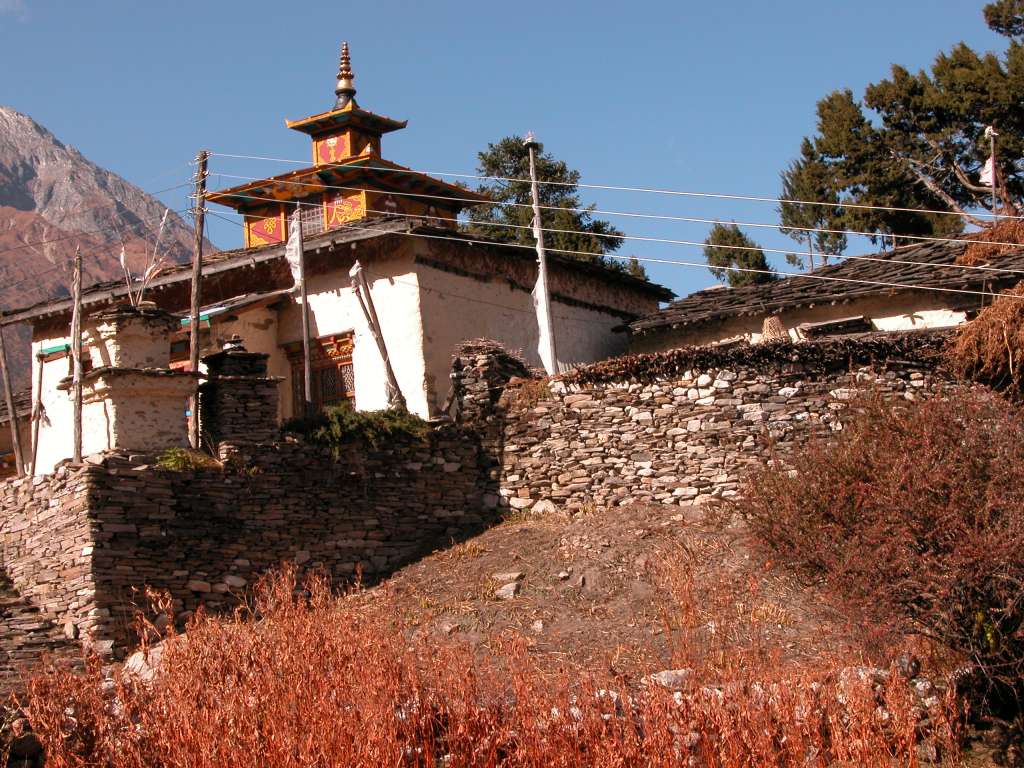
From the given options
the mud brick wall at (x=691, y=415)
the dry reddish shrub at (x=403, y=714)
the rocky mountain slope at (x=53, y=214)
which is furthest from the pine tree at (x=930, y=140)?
the rocky mountain slope at (x=53, y=214)

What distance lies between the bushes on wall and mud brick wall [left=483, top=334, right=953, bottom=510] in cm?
154

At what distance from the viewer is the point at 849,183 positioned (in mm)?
34219

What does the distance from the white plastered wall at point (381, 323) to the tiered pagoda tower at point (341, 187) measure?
346 cm

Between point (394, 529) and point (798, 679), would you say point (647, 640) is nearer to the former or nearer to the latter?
point (798, 679)

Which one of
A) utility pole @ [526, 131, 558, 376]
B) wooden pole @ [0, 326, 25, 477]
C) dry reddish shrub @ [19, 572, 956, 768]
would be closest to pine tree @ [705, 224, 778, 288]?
utility pole @ [526, 131, 558, 376]

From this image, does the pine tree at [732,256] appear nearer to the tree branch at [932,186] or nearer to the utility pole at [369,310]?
the tree branch at [932,186]

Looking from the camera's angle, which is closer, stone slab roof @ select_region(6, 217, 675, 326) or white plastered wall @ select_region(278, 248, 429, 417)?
white plastered wall @ select_region(278, 248, 429, 417)

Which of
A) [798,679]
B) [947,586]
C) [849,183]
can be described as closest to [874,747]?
[798,679]

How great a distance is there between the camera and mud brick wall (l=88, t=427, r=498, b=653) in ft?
49.2

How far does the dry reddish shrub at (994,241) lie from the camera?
20.5m

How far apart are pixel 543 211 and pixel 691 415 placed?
17.5 metres

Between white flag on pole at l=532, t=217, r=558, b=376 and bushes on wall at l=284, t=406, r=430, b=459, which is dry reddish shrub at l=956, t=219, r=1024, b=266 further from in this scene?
bushes on wall at l=284, t=406, r=430, b=459

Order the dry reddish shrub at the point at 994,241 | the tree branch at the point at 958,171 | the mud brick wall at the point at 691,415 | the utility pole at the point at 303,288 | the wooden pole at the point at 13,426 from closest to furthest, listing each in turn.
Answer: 1. the mud brick wall at the point at 691,415
2. the utility pole at the point at 303,288
3. the dry reddish shrub at the point at 994,241
4. the wooden pole at the point at 13,426
5. the tree branch at the point at 958,171

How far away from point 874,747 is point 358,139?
65.4 feet
